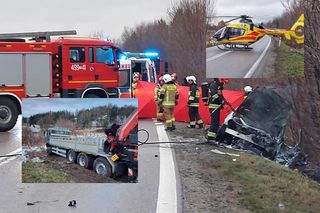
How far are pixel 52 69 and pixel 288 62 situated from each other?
24.4 ft

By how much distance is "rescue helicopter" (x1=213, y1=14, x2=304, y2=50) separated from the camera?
10.8 metres

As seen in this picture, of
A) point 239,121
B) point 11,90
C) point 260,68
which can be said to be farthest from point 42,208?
point 11,90

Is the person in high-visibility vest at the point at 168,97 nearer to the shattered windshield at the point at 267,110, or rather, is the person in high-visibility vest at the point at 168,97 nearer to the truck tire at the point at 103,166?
the shattered windshield at the point at 267,110

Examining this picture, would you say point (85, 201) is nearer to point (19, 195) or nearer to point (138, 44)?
point (19, 195)

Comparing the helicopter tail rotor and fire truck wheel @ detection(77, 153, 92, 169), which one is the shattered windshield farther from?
fire truck wheel @ detection(77, 153, 92, 169)

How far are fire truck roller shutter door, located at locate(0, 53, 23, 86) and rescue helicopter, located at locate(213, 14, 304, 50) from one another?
21.0ft

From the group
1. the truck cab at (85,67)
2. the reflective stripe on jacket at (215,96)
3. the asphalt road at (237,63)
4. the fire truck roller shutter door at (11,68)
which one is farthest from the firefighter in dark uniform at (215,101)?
the fire truck roller shutter door at (11,68)

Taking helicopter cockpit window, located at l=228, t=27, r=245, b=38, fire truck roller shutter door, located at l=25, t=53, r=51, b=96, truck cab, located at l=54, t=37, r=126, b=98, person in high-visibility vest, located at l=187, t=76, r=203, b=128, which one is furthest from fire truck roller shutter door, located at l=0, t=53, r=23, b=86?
helicopter cockpit window, located at l=228, t=27, r=245, b=38

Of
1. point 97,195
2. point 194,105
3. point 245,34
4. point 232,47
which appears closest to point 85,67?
point 194,105

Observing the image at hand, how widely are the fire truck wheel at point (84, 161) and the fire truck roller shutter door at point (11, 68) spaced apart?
35.4 feet

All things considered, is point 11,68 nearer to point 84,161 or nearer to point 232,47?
point 232,47

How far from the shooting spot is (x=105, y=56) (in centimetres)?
1611

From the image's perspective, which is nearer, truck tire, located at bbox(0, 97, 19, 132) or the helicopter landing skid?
the helicopter landing skid

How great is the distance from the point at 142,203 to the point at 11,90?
32.3ft
